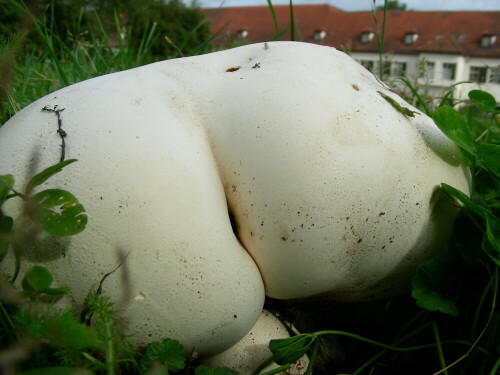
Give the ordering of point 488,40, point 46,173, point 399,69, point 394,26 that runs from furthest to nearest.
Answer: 1. point 394,26
2. point 488,40
3. point 399,69
4. point 46,173

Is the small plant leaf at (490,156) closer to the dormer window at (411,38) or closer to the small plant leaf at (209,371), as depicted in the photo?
the small plant leaf at (209,371)

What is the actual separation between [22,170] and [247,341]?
1.97 feet

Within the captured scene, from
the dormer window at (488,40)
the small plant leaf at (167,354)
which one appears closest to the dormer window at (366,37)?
the dormer window at (488,40)

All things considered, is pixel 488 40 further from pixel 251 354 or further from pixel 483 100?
pixel 251 354

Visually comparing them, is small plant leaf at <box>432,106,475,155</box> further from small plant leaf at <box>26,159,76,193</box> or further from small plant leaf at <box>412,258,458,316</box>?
small plant leaf at <box>26,159,76,193</box>

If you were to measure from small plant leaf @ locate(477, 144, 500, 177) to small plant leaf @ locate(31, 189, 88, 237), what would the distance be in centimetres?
89

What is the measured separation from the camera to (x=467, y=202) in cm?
109

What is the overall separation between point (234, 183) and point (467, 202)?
50 cm

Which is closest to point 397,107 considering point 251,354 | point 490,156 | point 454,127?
point 454,127

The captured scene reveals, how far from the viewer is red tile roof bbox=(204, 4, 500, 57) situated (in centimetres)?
2961

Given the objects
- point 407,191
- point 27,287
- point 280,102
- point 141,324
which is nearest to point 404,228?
point 407,191

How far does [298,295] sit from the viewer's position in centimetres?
113

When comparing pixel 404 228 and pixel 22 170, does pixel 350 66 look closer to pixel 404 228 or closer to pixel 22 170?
pixel 404 228

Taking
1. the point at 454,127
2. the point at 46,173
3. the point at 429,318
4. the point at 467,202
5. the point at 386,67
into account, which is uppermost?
the point at 46,173
